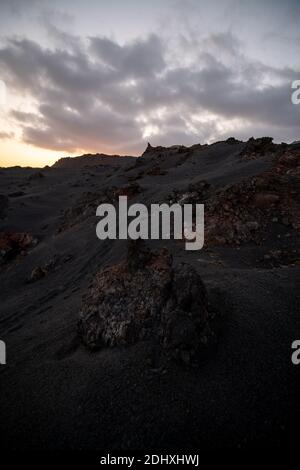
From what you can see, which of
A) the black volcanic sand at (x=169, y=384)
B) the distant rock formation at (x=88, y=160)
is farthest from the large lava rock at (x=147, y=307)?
the distant rock formation at (x=88, y=160)

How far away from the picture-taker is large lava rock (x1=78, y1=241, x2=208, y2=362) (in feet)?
19.5

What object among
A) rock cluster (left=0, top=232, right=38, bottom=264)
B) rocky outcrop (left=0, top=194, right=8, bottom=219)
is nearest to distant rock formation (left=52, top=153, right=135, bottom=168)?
rocky outcrop (left=0, top=194, right=8, bottom=219)

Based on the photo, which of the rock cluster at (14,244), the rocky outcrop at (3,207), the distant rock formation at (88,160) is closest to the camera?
the rock cluster at (14,244)

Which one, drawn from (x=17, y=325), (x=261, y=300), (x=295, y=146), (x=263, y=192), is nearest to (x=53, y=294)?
(x=17, y=325)

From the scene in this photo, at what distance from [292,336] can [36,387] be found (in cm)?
508

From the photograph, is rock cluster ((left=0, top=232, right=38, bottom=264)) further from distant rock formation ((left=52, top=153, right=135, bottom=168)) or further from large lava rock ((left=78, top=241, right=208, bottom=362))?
distant rock formation ((left=52, top=153, right=135, bottom=168))

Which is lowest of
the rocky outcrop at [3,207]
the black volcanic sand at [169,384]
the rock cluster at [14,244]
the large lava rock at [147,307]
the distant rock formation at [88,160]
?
the black volcanic sand at [169,384]

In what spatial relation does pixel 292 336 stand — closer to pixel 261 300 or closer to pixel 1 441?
pixel 261 300

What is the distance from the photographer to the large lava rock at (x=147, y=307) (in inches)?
234

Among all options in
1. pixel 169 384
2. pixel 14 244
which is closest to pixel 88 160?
pixel 14 244

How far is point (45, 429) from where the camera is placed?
5.01m

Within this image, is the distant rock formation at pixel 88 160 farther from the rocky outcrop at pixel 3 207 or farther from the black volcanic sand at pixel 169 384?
the black volcanic sand at pixel 169 384

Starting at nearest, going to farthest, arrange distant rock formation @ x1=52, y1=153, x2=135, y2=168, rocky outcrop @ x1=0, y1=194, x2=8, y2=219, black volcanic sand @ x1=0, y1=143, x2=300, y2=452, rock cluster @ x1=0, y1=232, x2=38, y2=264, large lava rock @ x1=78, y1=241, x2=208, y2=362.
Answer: black volcanic sand @ x1=0, y1=143, x2=300, y2=452 < large lava rock @ x1=78, y1=241, x2=208, y2=362 < rock cluster @ x1=0, y1=232, x2=38, y2=264 < rocky outcrop @ x1=0, y1=194, x2=8, y2=219 < distant rock formation @ x1=52, y1=153, x2=135, y2=168

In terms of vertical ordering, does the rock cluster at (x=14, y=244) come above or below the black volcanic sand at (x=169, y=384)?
above
